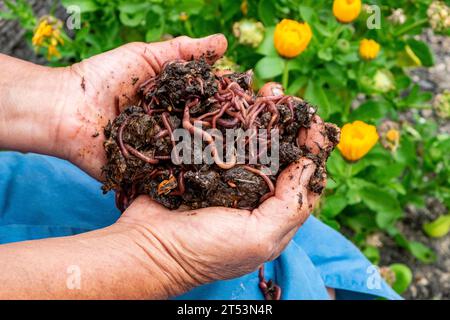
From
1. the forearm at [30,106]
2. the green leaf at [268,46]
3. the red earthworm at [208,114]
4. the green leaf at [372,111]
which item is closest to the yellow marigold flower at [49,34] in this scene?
the forearm at [30,106]

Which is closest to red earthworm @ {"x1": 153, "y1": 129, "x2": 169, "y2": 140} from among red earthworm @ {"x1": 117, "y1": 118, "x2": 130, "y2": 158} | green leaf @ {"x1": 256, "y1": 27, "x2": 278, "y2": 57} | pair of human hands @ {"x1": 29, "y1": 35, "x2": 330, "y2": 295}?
red earthworm @ {"x1": 117, "y1": 118, "x2": 130, "y2": 158}

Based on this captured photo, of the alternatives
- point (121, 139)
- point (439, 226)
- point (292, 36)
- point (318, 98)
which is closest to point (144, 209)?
point (121, 139)

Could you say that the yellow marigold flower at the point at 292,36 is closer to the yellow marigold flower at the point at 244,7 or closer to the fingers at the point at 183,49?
the fingers at the point at 183,49

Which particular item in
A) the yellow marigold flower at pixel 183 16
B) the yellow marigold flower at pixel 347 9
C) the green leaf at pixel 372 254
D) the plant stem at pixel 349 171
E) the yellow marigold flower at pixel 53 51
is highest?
the yellow marigold flower at pixel 347 9

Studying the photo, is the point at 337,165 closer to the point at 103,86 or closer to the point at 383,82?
the point at 383,82

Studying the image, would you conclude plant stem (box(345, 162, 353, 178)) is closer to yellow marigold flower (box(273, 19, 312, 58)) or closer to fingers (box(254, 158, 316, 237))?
yellow marigold flower (box(273, 19, 312, 58))

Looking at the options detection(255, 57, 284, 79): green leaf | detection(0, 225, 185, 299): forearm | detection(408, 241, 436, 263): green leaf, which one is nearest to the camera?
detection(0, 225, 185, 299): forearm

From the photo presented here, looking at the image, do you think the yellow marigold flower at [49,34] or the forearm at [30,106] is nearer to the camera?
the forearm at [30,106]
